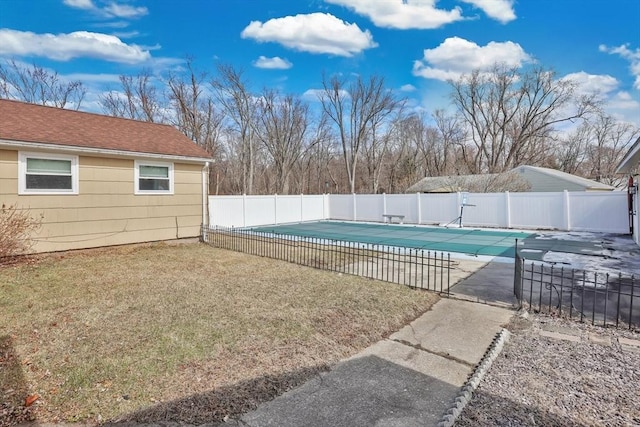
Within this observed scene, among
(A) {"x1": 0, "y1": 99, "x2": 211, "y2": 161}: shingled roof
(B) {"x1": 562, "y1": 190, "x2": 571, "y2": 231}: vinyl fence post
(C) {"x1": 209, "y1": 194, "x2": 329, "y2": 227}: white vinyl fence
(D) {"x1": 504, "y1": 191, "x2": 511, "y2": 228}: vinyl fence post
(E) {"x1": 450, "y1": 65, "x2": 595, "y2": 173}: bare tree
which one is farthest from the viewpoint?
(E) {"x1": 450, "y1": 65, "x2": 595, "y2": 173}: bare tree

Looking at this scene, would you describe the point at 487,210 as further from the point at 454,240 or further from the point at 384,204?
the point at 384,204

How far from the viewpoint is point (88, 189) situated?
29.8ft

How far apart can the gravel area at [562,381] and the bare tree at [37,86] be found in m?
29.7

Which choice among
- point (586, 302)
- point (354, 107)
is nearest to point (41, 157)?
point (586, 302)

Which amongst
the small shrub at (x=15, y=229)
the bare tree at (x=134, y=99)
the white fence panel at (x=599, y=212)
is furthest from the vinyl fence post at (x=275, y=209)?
the bare tree at (x=134, y=99)

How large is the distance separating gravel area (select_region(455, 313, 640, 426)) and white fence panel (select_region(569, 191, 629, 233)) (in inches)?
478

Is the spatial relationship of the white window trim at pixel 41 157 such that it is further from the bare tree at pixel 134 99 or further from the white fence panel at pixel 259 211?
the bare tree at pixel 134 99

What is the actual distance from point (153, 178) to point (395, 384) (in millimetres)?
9830

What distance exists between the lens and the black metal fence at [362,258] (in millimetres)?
6453

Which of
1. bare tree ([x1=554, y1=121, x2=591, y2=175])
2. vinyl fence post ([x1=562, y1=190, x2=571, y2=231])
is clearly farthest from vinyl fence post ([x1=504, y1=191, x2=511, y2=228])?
bare tree ([x1=554, y1=121, x2=591, y2=175])

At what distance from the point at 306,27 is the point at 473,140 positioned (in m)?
23.0

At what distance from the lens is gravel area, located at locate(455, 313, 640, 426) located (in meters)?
2.43

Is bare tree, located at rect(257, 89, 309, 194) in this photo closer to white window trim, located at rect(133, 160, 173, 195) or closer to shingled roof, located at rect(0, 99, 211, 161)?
shingled roof, located at rect(0, 99, 211, 161)

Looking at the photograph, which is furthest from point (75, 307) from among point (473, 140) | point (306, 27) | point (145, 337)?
point (473, 140)
